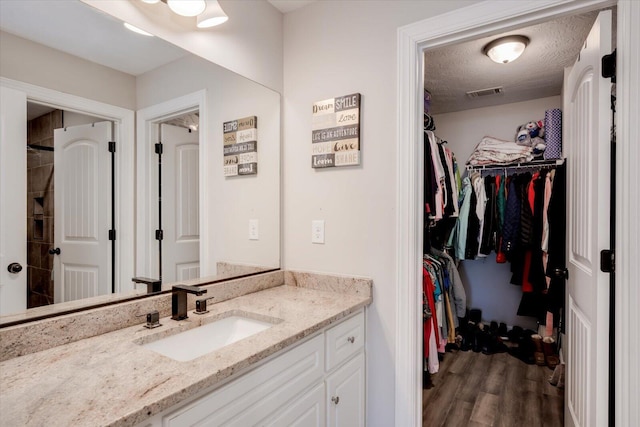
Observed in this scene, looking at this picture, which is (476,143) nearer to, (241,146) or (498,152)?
(498,152)

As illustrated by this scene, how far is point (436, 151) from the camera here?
2.15 m

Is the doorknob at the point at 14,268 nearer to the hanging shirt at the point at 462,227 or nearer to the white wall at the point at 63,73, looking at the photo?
the white wall at the point at 63,73

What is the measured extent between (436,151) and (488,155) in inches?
60.5

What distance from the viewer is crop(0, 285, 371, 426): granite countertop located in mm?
670

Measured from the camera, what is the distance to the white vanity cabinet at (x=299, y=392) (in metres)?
0.86

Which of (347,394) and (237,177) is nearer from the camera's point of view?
(347,394)

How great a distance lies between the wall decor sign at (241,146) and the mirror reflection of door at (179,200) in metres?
0.18

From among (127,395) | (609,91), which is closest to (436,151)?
(609,91)

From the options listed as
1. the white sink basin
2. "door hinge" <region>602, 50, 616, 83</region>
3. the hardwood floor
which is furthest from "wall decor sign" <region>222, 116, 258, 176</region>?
the hardwood floor

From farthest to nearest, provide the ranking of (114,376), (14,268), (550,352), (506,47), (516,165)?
(516,165), (550,352), (506,47), (14,268), (114,376)

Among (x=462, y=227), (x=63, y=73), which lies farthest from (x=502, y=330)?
(x=63, y=73)

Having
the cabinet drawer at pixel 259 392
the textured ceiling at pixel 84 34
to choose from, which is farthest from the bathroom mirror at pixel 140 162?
the cabinet drawer at pixel 259 392

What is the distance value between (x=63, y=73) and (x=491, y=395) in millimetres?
2962

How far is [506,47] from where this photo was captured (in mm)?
2084
